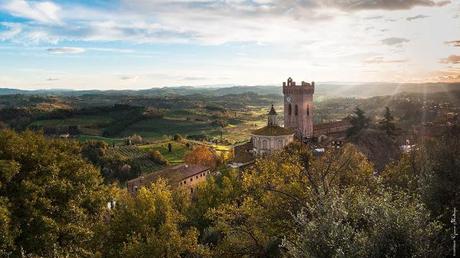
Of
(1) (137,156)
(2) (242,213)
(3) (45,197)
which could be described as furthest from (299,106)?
(3) (45,197)

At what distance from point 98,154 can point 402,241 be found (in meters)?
113

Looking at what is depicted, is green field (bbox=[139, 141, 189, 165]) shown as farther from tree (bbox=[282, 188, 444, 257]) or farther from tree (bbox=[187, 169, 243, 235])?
tree (bbox=[282, 188, 444, 257])

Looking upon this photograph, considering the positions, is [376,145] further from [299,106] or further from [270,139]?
[270,139]

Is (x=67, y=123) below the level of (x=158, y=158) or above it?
above

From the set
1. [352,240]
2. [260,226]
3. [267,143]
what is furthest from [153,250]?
[267,143]

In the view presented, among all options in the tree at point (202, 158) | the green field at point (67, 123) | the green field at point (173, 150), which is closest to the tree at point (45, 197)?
the tree at point (202, 158)

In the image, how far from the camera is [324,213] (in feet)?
60.5

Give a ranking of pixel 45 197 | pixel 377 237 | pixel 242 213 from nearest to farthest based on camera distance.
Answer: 1. pixel 377 237
2. pixel 45 197
3. pixel 242 213

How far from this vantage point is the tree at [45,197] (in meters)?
26.5

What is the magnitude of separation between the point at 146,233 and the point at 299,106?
68.9 meters

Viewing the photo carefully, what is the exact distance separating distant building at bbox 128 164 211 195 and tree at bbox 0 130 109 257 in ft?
130

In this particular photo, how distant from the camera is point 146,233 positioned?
33.5 metres

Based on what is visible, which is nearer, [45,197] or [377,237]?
[377,237]

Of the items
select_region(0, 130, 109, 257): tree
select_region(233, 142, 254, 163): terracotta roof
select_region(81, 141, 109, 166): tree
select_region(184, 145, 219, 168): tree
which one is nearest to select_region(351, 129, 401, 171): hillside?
select_region(233, 142, 254, 163): terracotta roof
